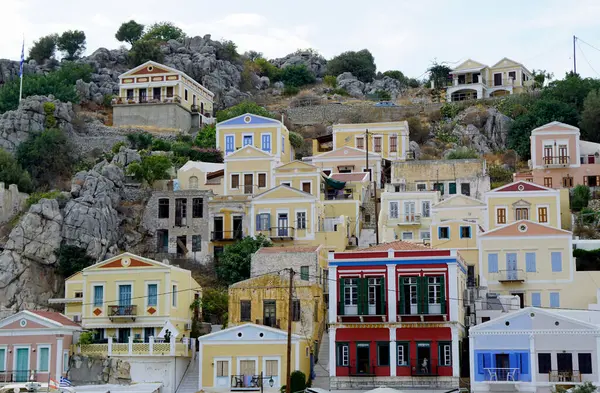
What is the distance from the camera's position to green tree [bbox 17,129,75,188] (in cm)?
9400

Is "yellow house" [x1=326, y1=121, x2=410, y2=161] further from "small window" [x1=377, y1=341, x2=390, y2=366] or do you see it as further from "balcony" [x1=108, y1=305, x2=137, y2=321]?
"small window" [x1=377, y1=341, x2=390, y2=366]

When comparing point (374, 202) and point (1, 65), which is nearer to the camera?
point (374, 202)

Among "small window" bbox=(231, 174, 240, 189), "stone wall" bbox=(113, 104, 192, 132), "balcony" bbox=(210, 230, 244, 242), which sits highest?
"stone wall" bbox=(113, 104, 192, 132)

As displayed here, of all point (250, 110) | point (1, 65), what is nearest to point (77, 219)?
point (250, 110)

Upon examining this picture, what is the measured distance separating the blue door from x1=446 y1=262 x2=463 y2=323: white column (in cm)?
935

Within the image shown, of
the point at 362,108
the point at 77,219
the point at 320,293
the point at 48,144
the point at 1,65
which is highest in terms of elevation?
the point at 1,65

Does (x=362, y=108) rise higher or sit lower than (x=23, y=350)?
higher

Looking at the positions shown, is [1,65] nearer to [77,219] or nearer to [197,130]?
[197,130]

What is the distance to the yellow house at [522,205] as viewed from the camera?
7688cm

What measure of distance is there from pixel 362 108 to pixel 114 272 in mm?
53935

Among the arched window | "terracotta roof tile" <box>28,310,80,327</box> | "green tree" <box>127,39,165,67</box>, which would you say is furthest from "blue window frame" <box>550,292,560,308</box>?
"green tree" <box>127,39,165,67</box>

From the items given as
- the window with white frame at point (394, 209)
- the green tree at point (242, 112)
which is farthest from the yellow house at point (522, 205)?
the green tree at point (242, 112)

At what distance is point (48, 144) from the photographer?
95312 mm

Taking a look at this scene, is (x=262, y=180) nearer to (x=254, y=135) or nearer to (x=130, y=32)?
(x=254, y=135)
